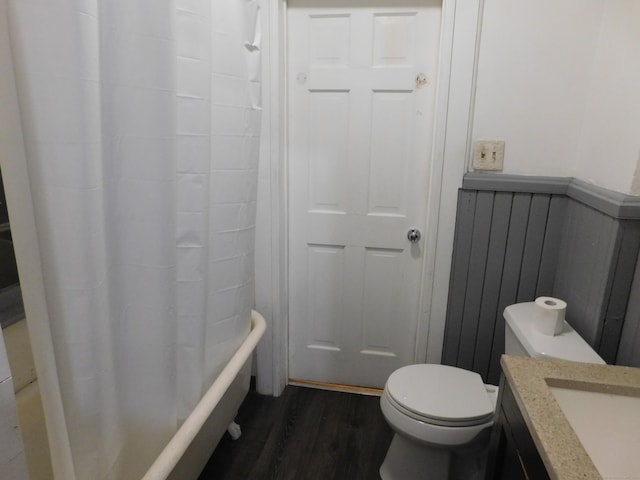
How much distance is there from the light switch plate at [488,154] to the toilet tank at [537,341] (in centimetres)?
56

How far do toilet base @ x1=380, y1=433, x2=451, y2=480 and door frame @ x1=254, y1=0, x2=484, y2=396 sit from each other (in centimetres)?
50

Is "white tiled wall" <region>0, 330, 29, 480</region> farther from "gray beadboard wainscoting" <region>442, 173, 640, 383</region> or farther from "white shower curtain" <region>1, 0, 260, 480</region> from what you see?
"gray beadboard wainscoting" <region>442, 173, 640, 383</region>

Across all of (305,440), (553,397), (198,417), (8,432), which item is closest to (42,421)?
(198,417)

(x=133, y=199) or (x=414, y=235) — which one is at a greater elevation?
(x=133, y=199)

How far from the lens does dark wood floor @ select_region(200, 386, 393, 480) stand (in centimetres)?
179

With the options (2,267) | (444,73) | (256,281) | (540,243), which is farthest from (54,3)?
(540,243)

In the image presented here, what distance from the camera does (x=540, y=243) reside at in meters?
1.78

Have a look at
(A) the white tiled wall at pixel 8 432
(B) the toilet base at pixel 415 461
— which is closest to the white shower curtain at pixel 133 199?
(A) the white tiled wall at pixel 8 432

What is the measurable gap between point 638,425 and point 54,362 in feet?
4.20

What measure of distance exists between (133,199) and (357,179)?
46.4 inches

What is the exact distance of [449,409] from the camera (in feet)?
4.91

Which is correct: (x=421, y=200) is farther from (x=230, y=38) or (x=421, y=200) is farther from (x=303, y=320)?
(x=230, y=38)

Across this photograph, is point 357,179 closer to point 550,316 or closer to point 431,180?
point 431,180

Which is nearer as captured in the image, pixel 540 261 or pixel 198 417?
pixel 198 417
